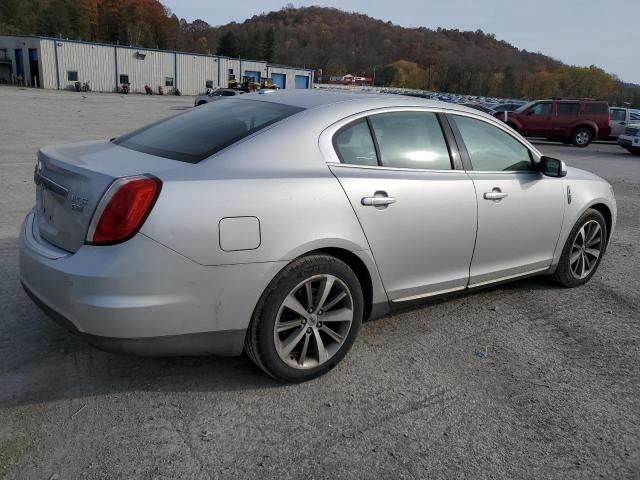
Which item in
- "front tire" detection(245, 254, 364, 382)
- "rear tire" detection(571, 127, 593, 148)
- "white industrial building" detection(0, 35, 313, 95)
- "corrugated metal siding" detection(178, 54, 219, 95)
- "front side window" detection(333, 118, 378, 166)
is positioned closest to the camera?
"front tire" detection(245, 254, 364, 382)

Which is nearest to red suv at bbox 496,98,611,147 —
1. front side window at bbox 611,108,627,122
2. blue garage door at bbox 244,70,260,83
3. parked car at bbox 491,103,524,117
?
parked car at bbox 491,103,524,117

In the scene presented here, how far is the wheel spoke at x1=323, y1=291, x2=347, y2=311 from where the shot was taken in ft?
10.2

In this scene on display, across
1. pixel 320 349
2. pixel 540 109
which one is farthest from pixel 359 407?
pixel 540 109

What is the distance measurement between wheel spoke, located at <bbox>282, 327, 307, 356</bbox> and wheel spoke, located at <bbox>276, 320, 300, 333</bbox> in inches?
1.6

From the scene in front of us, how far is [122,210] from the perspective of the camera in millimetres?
2488

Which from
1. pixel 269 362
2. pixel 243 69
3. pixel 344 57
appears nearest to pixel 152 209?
pixel 269 362

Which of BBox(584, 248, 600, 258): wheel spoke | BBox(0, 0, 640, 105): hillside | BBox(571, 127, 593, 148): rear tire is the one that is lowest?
BBox(571, 127, 593, 148): rear tire

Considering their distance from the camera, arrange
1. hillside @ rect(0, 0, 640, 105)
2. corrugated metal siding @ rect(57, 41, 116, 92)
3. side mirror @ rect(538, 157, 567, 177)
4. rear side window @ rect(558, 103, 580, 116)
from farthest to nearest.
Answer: hillside @ rect(0, 0, 640, 105) < corrugated metal siding @ rect(57, 41, 116, 92) < rear side window @ rect(558, 103, 580, 116) < side mirror @ rect(538, 157, 567, 177)

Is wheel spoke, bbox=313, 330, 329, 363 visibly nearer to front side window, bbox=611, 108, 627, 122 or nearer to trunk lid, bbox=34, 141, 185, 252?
trunk lid, bbox=34, 141, 185, 252

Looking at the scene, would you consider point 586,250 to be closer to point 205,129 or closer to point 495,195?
point 495,195

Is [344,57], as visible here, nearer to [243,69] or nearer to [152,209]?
[243,69]

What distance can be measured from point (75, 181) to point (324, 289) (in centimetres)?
142

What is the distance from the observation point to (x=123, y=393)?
9.53ft

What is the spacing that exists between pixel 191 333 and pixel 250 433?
0.57m
